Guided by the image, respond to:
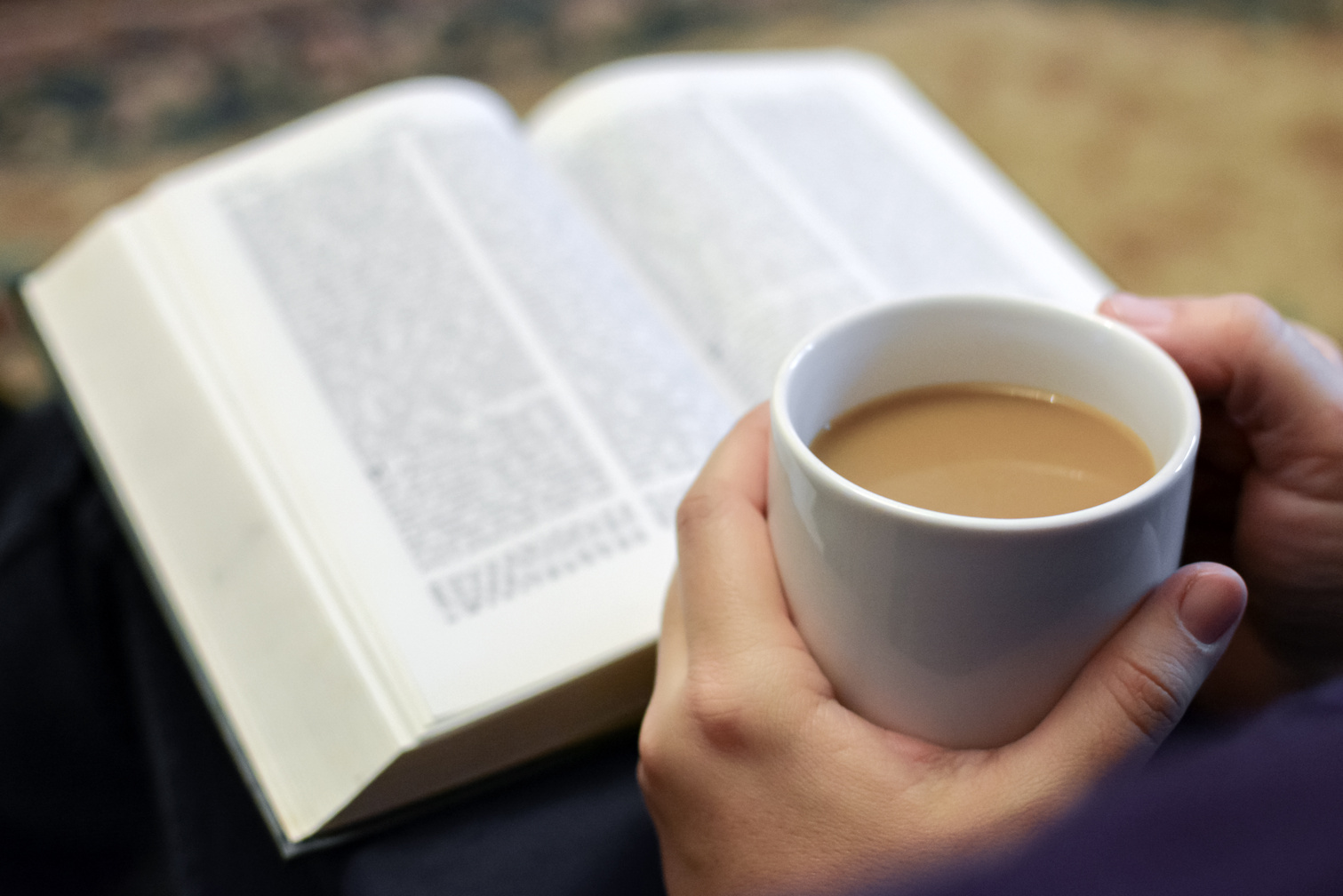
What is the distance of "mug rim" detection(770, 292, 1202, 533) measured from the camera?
303 mm

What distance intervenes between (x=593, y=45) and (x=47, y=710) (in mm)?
1509

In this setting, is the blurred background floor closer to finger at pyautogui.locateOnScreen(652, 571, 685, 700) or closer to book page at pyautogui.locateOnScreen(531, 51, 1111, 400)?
book page at pyautogui.locateOnScreen(531, 51, 1111, 400)

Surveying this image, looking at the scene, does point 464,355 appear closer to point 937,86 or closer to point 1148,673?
point 1148,673

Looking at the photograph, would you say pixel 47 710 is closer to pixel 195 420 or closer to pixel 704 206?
pixel 195 420

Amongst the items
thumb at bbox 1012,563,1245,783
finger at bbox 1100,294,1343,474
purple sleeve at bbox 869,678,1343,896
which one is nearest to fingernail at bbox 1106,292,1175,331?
finger at bbox 1100,294,1343,474

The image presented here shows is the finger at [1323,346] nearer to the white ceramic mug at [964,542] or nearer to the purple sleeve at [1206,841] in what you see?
the white ceramic mug at [964,542]

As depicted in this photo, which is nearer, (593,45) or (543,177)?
(543,177)

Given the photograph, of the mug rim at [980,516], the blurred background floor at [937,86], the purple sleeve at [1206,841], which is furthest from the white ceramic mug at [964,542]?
the blurred background floor at [937,86]

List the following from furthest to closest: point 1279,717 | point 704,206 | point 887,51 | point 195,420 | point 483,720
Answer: point 887,51 → point 704,206 → point 195,420 → point 483,720 → point 1279,717

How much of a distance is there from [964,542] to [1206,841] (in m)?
0.11

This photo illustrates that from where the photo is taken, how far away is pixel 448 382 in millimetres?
639

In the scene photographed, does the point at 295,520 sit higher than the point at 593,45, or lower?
higher

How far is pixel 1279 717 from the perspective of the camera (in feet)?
0.80

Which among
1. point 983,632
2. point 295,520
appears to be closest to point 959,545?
point 983,632
